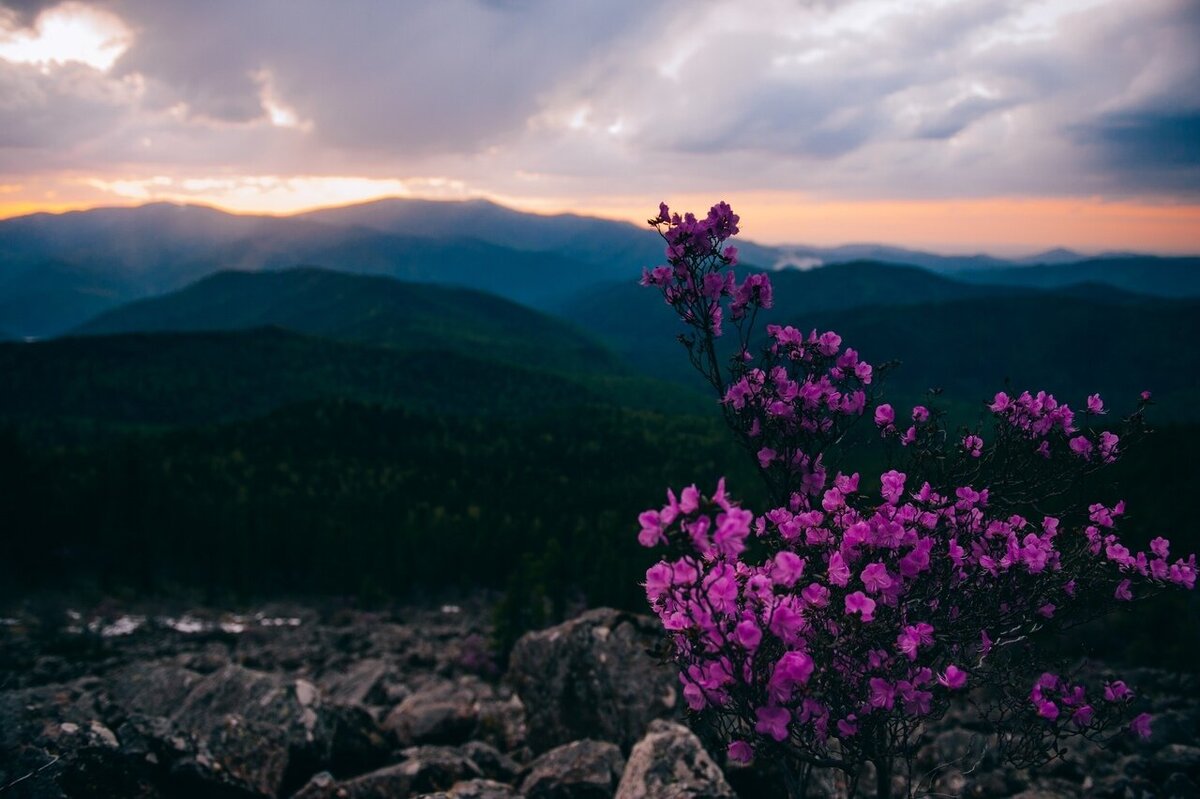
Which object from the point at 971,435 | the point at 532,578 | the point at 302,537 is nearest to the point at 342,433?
the point at 302,537

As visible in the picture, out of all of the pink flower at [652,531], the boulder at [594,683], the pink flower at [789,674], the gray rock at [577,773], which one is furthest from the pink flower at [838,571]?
the boulder at [594,683]

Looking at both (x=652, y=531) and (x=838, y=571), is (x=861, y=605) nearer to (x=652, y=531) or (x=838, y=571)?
(x=838, y=571)

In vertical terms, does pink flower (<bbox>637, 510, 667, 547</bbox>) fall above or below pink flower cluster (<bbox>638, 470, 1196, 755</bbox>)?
above

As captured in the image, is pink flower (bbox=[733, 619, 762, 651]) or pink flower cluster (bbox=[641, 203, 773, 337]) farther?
pink flower cluster (bbox=[641, 203, 773, 337])

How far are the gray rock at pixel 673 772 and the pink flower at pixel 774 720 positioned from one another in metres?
8.00

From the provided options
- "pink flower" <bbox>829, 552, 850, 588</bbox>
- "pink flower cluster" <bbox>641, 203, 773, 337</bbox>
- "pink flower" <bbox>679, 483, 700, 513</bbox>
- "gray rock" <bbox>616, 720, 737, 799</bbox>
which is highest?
"pink flower cluster" <bbox>641, 203, 773, 337</bbox>

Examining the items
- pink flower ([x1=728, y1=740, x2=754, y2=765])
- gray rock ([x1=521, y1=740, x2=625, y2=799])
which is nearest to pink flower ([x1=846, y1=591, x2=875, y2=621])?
pink flower ([x1=728, y1=740, x2=754, y2=765])

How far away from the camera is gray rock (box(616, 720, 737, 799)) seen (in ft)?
39.4

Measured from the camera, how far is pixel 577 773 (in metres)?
14.3

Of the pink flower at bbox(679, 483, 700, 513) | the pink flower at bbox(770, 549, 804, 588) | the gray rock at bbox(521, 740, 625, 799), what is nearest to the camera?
the pink flower at bbox(679, 483, 700, 513)

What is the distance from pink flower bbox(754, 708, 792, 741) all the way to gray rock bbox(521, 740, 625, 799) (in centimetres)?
1040

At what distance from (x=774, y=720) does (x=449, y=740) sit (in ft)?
58.3

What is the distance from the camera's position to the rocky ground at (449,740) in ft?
37.2

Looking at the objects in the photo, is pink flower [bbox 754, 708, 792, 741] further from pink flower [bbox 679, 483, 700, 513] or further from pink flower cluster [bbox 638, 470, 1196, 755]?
pink flower [bbox 679, 483, 700, 513]
